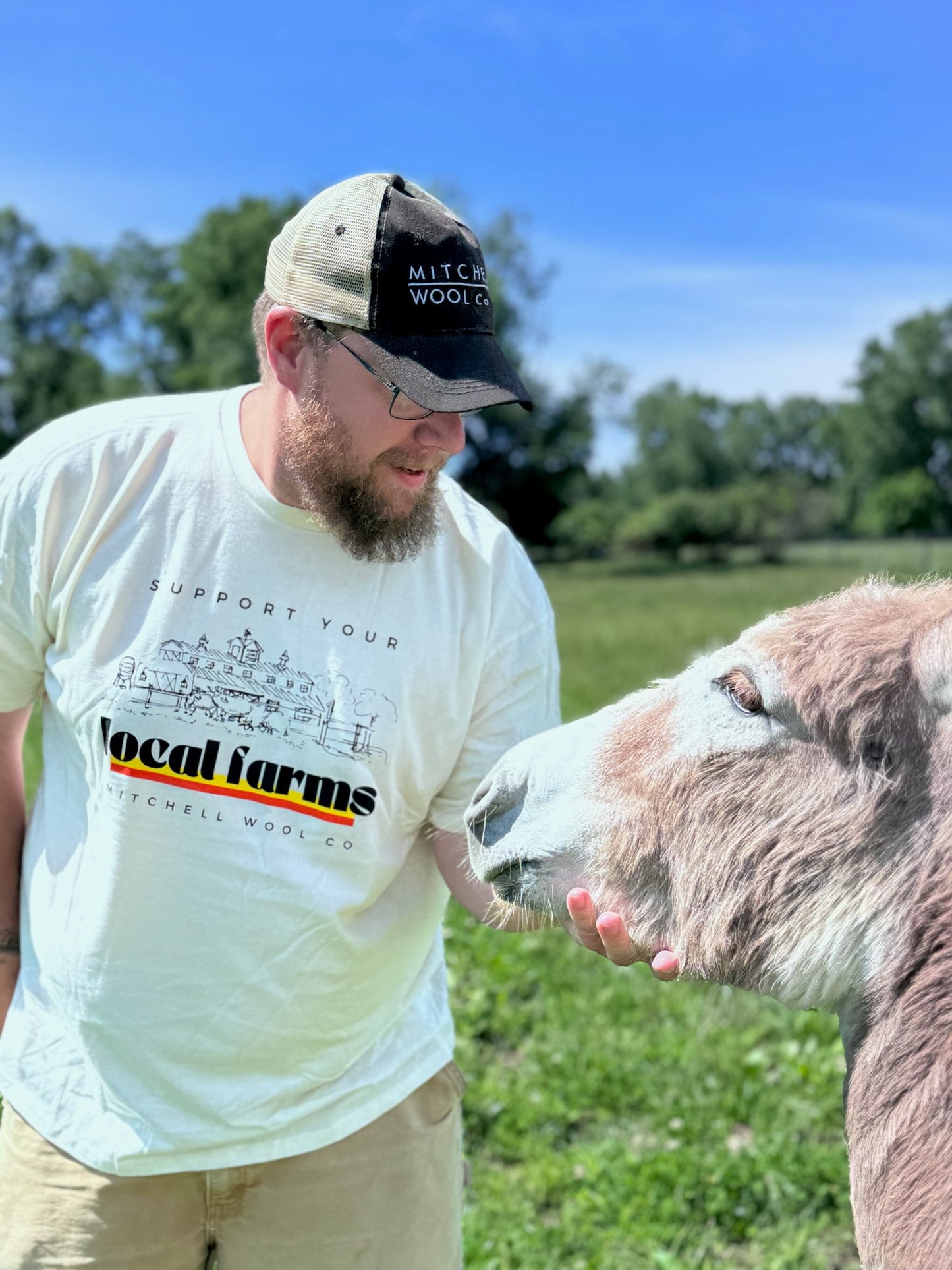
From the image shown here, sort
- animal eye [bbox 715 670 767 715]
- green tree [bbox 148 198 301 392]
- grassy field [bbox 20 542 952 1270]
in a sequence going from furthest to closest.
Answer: green tree [bbox 148 198 301 392] → grassy field [bbox 20 542 952 1270] → animal eye [bbox 715 670 767 715]

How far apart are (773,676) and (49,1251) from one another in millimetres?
1927

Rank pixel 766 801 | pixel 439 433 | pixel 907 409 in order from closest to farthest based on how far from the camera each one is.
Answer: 1. pixel 766 801
2. pixel 439 433
3. pixel 907 409

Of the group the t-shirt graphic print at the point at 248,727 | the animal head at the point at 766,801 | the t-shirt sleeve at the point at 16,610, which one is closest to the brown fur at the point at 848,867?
the animal head at the point at 766,801

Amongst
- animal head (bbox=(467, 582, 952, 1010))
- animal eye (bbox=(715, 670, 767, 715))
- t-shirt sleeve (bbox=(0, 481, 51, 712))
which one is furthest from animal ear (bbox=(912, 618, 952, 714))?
t-shirt sleeve (bbox=(0, 481, 51, 712))

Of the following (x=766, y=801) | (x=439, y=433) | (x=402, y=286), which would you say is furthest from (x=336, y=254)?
(x=766, y=801)

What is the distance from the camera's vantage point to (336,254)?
228 cm

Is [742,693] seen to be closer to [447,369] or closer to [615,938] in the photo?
[615,938]

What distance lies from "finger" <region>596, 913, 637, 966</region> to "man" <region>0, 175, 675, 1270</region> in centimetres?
44

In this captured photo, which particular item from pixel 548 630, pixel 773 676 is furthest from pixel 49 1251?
pixel 773 676

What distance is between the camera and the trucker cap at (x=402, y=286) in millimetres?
2252

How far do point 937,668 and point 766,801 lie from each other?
1.21 ft

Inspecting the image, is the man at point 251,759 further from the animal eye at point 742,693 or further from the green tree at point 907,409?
the green tree at point 907,409

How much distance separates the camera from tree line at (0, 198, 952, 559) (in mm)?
57219

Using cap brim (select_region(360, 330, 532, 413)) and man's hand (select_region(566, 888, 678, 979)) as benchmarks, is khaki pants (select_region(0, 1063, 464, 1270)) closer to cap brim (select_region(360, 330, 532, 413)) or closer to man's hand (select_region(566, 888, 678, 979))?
man's hand (select_region(566, 888, 678, 979))
